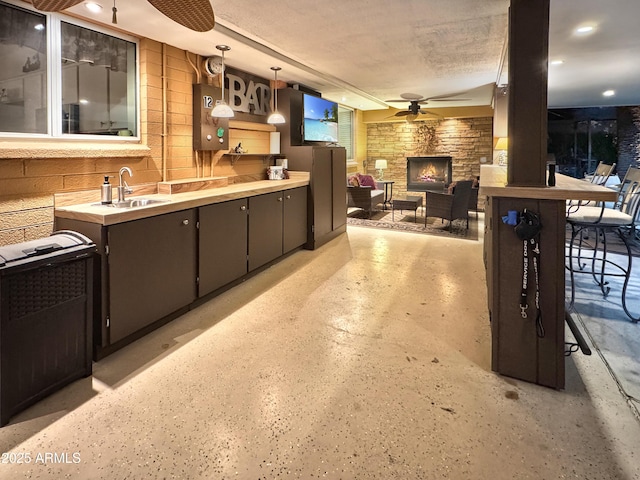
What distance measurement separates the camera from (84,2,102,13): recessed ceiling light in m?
2.74

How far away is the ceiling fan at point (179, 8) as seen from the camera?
70.6 inches

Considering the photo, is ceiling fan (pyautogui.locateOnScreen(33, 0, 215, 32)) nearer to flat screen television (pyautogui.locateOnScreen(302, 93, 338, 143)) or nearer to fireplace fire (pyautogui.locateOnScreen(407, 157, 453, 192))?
flat screen television (pyautogui.locateOnScreen(302, 93, 338, 143))

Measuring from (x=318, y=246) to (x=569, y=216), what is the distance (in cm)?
306

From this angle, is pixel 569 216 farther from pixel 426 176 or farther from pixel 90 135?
pixel 426 176

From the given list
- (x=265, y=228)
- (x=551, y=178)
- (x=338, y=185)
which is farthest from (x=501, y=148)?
(x=551, y=178)

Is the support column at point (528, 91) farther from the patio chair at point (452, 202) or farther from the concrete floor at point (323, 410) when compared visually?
the patio chair at point (452, 202)

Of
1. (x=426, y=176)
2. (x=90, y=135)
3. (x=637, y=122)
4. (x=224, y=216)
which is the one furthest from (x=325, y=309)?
(x=637, y=122)

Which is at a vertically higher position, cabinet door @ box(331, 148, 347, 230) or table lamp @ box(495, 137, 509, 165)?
table lamp @ box(495, 137, 509, 165)

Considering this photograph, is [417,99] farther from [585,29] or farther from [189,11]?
[189,11]

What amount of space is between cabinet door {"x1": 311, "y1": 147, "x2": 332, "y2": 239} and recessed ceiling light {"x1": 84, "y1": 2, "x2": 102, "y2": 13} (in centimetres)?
286

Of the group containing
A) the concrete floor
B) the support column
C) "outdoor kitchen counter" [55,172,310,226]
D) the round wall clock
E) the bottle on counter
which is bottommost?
the concrete floor

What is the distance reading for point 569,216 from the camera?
3217 millimetres

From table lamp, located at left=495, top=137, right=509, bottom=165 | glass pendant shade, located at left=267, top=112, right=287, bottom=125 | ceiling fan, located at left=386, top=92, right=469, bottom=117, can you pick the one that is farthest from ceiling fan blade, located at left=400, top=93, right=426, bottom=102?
glass pendant shade, located at left=267, top=112, right=287, bottom=125

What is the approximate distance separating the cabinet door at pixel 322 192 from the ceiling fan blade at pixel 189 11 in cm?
323
